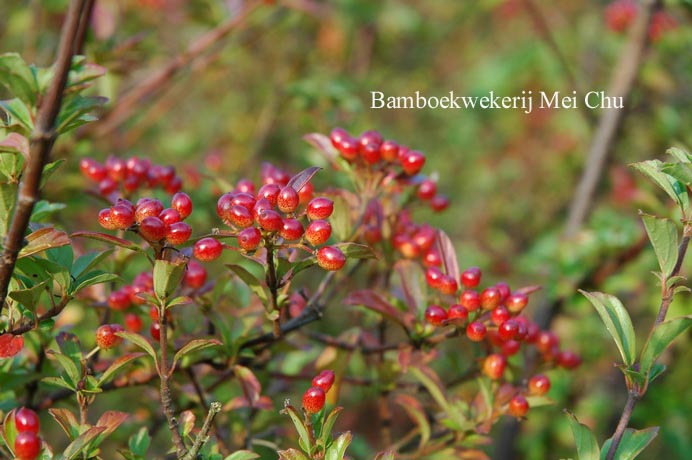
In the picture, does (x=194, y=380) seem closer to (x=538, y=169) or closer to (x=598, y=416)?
(x=598, y=416)

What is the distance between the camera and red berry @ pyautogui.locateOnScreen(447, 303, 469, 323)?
88cm

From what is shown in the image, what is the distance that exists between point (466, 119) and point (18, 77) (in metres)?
2.82

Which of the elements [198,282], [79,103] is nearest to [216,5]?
[198,282]

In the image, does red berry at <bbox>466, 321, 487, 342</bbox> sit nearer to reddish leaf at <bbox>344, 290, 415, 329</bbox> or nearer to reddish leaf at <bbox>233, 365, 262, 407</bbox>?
reddish leaf at <bbox>344, 290, 415, 329</bbox>

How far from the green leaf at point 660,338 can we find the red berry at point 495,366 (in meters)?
0.23

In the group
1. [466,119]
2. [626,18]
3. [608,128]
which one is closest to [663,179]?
[608,128]

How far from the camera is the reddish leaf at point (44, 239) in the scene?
0.68 metres

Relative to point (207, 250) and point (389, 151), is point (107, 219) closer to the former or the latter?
point (207, 250)

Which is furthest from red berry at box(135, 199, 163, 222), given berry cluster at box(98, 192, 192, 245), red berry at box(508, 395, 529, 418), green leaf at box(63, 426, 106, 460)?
red berry at box(508, 395, 529, 418)

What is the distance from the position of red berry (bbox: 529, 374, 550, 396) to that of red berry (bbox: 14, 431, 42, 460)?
613 millimetres

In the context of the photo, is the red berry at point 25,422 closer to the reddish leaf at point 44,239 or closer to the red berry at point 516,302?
the reddish leaf at point 44,239

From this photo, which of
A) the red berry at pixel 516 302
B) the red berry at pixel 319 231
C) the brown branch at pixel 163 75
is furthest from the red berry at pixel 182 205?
the brown branch at pixel 163 75

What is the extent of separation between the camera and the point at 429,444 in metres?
1.03

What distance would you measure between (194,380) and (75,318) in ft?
1.33
